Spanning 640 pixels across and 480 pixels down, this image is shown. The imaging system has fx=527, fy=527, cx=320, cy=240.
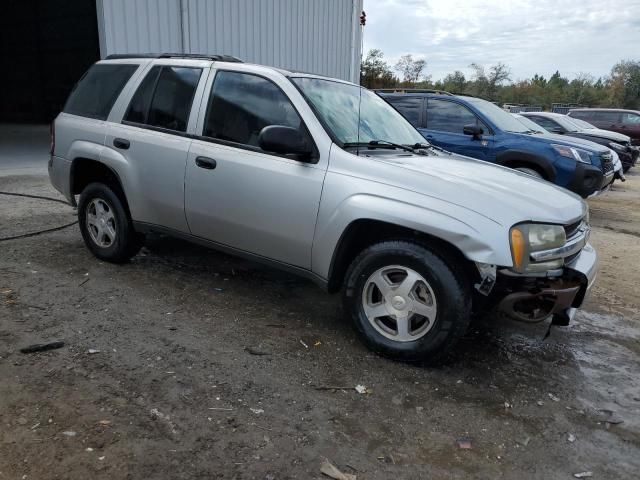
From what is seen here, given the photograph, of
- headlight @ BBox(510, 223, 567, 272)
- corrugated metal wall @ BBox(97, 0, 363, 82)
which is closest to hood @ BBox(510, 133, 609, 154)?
headlight @ BBox(510, 223, 567, 272)

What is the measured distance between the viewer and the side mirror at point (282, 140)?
337 centimetres

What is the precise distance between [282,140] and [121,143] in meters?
1.85

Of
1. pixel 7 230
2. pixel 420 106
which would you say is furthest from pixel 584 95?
pixel 7 230

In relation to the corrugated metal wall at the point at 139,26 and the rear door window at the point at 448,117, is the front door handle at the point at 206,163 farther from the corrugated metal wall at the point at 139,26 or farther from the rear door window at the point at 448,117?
the corrugated metal wall at the point at 139,26

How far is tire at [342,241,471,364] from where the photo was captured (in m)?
3.11

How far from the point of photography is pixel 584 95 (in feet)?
159

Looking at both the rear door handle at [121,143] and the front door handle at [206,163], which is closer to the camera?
the front door handle at [206,163]

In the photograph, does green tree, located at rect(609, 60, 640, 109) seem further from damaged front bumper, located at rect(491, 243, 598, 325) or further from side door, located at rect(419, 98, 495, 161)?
damaged front bumper, located at rect(491, 243, 598, 325)

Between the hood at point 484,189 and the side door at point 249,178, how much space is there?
567 millimetres

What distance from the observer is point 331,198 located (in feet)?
11.2

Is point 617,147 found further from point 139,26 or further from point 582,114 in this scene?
point 139,26

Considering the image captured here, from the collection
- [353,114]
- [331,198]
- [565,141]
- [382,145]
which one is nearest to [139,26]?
[353,114]

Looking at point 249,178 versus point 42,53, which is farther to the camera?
point 42,53

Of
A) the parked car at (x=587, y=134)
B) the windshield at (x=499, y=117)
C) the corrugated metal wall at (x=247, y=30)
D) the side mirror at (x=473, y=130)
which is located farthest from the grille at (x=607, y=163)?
the corrugated metal wall at (x=247, y=30)
